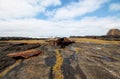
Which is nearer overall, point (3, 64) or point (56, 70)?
point (56, 70)

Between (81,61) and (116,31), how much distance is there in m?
60.2

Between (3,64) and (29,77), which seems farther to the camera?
(3,64)

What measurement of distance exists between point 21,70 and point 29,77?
179cm

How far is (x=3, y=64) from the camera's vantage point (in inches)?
595

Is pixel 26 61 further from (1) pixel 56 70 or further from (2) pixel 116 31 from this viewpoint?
(2) pixel 116 31

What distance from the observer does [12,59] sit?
16.6 meters

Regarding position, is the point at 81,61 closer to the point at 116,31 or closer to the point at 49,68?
the point at 49,68

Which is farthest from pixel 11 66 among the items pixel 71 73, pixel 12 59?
pixel 71 73

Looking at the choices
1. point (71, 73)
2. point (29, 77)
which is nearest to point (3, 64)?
point (29, 77)

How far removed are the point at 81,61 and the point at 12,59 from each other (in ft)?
21.6

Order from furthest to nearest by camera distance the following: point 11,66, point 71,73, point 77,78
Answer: point 11,66 → point 71,73 → point 77,78

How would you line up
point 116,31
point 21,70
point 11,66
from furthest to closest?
1. point 116,31
2. point 11,66
3. point 21,70

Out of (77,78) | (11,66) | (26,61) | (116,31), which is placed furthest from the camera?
(116,31)

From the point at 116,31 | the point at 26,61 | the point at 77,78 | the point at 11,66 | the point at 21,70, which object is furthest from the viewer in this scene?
the point at 116,31
